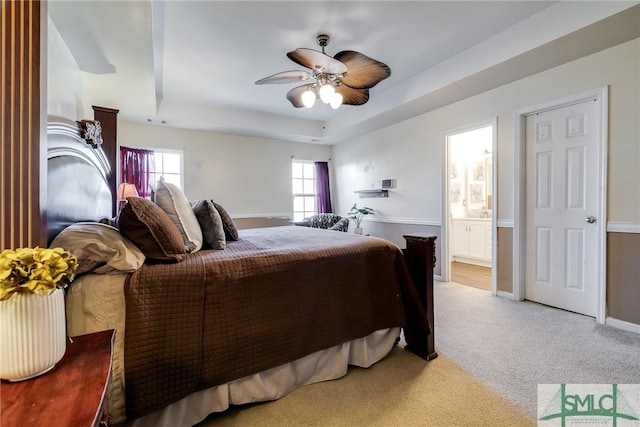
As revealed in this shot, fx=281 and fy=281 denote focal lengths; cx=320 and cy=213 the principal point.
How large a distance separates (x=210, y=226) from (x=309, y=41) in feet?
6.98

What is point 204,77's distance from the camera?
3.56m

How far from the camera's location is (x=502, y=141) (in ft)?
10.9

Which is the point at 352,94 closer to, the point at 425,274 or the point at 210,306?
the point at 425,274

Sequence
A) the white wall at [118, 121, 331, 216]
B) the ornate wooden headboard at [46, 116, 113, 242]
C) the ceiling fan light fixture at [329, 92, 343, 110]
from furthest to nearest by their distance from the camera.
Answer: the white wall at [118, 121, 331, 216] → the ceiling fan light fixture at [329, 92, 343, 110] → the ornate wooden headboard at [46, 116, 113, 242]

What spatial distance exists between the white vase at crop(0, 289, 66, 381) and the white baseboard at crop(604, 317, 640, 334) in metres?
3.76

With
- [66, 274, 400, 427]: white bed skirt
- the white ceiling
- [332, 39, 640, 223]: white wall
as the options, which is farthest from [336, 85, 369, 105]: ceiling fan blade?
[66, 274, 400, 427]: white bed skirt

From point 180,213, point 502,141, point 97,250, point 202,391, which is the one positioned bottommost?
point 202,391

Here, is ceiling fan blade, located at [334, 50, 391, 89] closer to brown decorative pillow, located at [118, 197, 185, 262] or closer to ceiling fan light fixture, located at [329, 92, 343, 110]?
ceiling fan light fixture, located at [329, 92, 343, 110]

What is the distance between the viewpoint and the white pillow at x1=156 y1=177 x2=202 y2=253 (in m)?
1.78

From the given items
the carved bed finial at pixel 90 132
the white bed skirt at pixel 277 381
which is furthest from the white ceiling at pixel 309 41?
the white bed skirt at pixel 277 381

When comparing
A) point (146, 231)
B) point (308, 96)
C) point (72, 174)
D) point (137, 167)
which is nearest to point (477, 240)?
point (308, 96)

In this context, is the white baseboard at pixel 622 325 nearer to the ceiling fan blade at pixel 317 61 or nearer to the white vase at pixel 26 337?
the ceiling fan blade at pixel 317 61

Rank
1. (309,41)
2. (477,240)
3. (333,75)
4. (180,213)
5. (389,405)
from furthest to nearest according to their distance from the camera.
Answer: (477,240) < (309,41) < (333,75) < (180,213) < (389,405)

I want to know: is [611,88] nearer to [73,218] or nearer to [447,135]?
[447,135]
